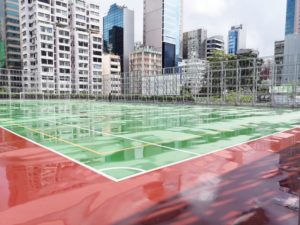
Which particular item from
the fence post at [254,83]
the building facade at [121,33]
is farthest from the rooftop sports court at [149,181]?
the building facade at [121,33]

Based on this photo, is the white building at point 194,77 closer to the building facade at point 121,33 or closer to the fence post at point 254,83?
the fence post at point 254,83

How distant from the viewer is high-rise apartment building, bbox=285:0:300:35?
150ft

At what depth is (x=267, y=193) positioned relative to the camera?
3.07m

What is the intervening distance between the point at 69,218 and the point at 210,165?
2313 millimetres

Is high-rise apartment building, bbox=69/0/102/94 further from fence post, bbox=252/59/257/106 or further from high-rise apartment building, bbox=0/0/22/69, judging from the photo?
fence post, bbox=252/59/257/106

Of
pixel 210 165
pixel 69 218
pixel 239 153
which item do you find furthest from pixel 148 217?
pixel 239 153

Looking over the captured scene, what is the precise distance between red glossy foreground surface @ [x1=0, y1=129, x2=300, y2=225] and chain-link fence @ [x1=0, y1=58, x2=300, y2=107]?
14074mm

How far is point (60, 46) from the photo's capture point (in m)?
50.7

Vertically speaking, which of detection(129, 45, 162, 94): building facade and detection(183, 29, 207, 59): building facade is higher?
detection(183, 29, 207, 59): building facade

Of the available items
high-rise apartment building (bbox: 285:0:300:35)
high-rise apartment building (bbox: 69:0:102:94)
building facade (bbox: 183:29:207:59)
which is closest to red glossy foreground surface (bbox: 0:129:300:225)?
high-rise apartment building (bbox: 69:0:102:94)

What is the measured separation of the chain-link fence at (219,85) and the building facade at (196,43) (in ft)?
161

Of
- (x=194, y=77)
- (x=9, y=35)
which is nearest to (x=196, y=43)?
(x=9, y=35)

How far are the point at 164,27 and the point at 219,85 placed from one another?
5031 cm

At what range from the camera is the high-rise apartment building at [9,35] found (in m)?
57.4
